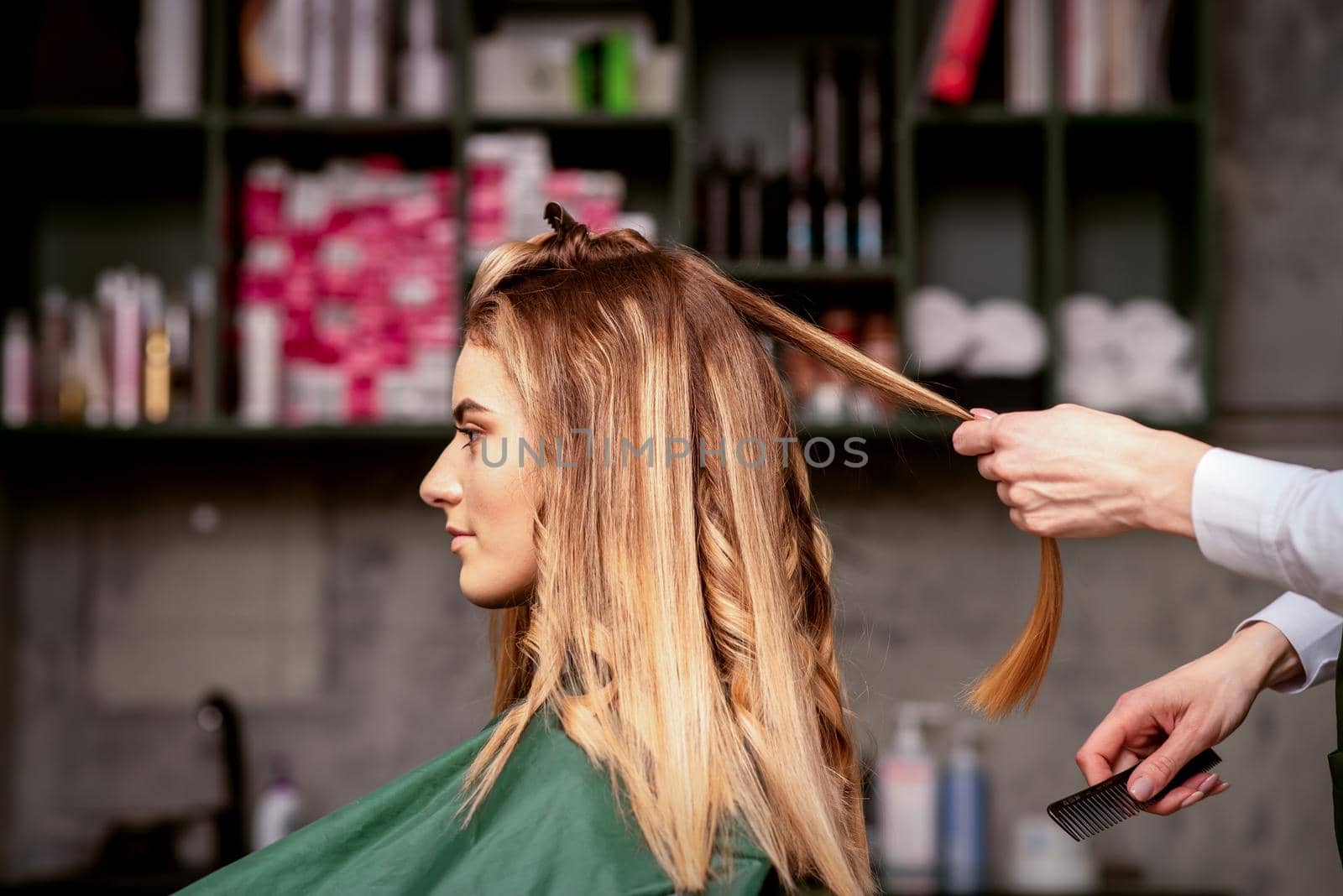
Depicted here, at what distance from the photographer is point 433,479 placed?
1.36 meters

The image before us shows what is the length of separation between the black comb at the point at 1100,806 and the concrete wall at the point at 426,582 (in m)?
1.66

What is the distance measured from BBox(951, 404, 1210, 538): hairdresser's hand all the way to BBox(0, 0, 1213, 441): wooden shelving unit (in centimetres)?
137

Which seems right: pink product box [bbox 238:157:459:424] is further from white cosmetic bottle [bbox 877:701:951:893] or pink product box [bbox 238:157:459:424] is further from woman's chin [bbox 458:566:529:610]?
woman's chin [bbox 458:566:529:610]

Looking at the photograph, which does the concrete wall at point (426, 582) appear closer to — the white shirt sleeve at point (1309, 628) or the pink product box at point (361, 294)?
the pink product box at point (361, 294)

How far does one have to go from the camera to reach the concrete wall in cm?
289

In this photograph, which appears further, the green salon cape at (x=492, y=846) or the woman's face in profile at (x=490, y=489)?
the woman's face in profile at (x=490, y=489)

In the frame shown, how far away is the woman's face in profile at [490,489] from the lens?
131cm

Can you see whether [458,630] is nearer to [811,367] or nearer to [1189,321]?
[811,367]

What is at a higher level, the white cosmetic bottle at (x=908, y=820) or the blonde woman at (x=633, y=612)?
the blonde woman at (x=633, y=612)

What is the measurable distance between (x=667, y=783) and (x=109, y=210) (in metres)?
2.41

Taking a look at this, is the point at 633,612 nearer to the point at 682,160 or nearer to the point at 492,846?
the point at 492,846

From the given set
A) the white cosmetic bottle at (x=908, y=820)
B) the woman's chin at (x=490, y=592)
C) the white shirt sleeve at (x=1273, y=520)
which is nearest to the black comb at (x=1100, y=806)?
the white shirt sleeve at (x=1273, y=520)

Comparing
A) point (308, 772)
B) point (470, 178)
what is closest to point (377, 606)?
point (308, 772)

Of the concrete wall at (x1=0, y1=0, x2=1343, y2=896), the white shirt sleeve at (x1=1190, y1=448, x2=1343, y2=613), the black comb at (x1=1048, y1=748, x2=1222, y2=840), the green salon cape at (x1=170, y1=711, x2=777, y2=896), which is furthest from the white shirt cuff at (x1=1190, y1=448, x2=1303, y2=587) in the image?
the concrete wall at (x1=0, y1=0, x2=1343, y2=896)
